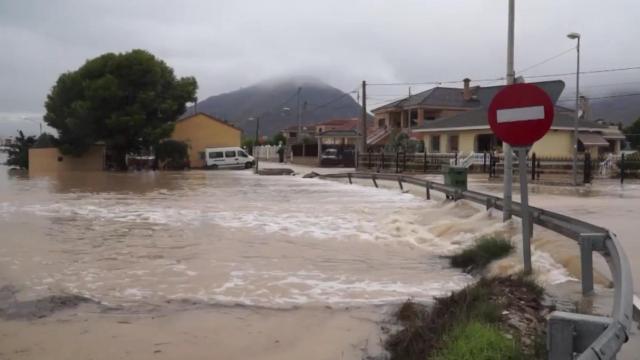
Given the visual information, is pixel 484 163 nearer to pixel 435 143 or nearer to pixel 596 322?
pixel 435 143

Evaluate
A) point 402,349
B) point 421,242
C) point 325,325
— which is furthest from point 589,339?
point 421,242

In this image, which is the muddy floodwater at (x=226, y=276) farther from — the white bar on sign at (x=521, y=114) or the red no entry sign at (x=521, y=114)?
the white bar on sign at (x=521, y=114)

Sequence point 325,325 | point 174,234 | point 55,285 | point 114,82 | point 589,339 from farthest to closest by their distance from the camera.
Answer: point 114,82 → point 174,234 → point 55,285 → point 325,325 → point 589,339

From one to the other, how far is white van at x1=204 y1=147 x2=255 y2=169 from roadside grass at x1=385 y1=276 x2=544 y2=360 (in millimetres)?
48350

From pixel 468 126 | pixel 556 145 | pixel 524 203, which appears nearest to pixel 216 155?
pixel 468 126

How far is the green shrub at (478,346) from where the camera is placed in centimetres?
429

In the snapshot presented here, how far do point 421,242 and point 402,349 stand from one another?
7.36m

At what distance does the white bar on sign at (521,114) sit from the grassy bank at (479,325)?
1726 mm

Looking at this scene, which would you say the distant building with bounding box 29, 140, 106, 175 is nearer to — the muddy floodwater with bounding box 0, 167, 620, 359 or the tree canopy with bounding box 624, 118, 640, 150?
the muddy floodwater with bounding box 0, 167, 620, 359

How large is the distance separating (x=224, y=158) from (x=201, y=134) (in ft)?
17.1

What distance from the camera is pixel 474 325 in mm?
4832

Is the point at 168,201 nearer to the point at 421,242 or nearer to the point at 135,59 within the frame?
the point at 421,242

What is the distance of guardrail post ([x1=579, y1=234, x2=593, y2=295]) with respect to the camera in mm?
6297

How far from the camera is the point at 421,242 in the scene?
12.6 metres
